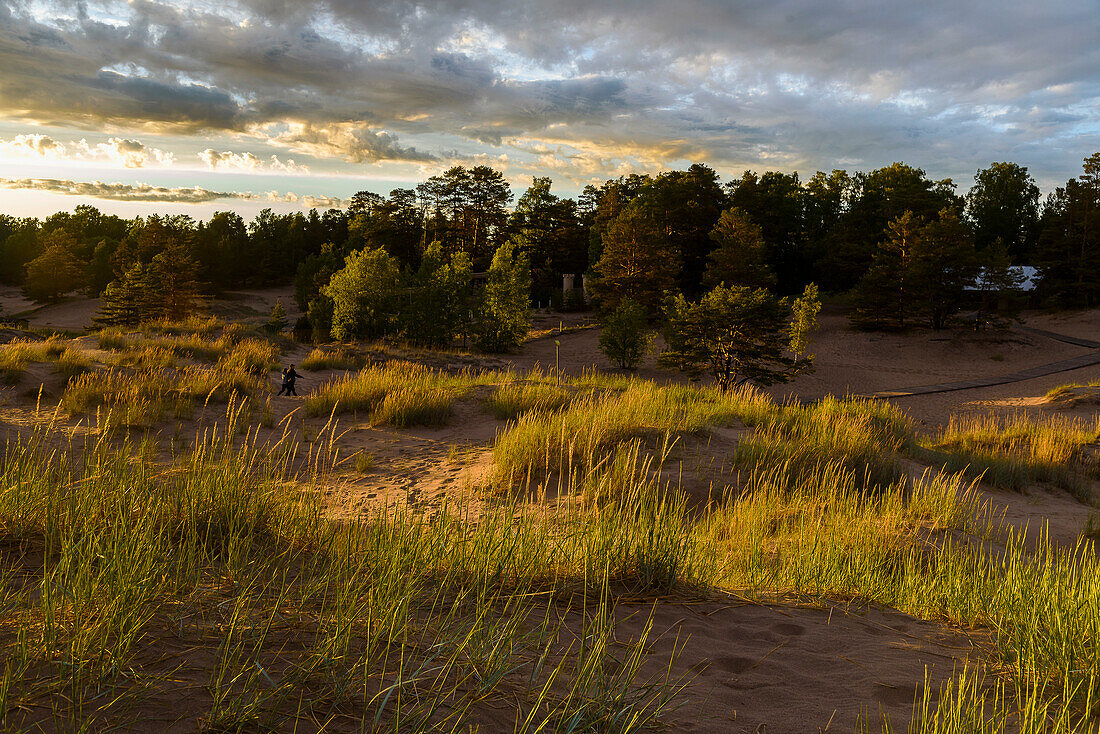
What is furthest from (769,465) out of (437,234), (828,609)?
(437,234)

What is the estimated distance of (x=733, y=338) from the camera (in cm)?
2416

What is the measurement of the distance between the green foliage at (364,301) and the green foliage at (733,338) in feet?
52.1

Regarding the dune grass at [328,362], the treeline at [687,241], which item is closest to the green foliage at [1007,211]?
the treeline at [687,241]

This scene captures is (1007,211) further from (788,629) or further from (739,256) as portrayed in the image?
(788,629)

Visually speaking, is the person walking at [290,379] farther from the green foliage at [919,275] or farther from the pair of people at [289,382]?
the green foliage at [919,275]

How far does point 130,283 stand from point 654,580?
46.7 meters

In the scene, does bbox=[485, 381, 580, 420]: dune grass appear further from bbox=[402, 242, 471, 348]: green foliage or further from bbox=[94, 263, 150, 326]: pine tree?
bbox=[94, 263, 150, 326]: pine tree

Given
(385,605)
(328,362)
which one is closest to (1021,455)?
(385,605)

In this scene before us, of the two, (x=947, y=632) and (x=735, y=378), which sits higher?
(x=947, y=632)

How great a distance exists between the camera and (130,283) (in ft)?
131

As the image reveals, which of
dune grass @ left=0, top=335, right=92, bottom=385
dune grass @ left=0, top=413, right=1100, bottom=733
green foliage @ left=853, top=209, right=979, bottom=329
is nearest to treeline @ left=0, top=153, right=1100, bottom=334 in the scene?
green foliage @ left=853, top=209, right=979, bottom=329

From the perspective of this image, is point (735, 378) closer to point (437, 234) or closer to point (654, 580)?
point (654, 580)

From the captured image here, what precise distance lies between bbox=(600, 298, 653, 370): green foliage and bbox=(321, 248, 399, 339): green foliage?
38.8 ft

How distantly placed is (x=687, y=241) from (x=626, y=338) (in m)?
22.9
